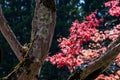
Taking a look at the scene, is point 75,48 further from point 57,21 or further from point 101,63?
point 57,21

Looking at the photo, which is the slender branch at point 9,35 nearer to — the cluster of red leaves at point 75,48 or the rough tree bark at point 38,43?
the rough tree bark at point 38,43

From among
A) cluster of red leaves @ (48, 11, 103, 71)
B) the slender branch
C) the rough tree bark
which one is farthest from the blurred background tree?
the rough tree bark

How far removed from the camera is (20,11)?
20469mm

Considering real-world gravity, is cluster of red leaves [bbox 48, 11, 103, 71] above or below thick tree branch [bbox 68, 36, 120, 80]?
below

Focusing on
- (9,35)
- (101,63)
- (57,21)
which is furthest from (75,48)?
(57,21)

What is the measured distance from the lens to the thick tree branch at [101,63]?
101 inches

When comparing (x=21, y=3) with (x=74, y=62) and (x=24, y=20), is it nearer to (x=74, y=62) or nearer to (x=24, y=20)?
(x=24, y=20)

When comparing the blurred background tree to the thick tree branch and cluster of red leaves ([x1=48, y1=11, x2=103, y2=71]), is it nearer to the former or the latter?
cluster of red leaves ([x1=48, y1=11, x2=103, y2=71])

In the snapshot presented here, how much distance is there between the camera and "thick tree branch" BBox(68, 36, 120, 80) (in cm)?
257

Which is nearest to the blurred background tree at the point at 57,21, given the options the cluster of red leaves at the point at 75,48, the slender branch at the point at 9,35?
the cluster of red leaves at the point at 75,48

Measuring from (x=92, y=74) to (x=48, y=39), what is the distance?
518 mm

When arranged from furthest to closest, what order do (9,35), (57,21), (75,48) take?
(57,21) → (75,48) → (9,35)

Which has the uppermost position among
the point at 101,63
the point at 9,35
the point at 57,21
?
the point at 9,35

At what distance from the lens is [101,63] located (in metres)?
2.63
